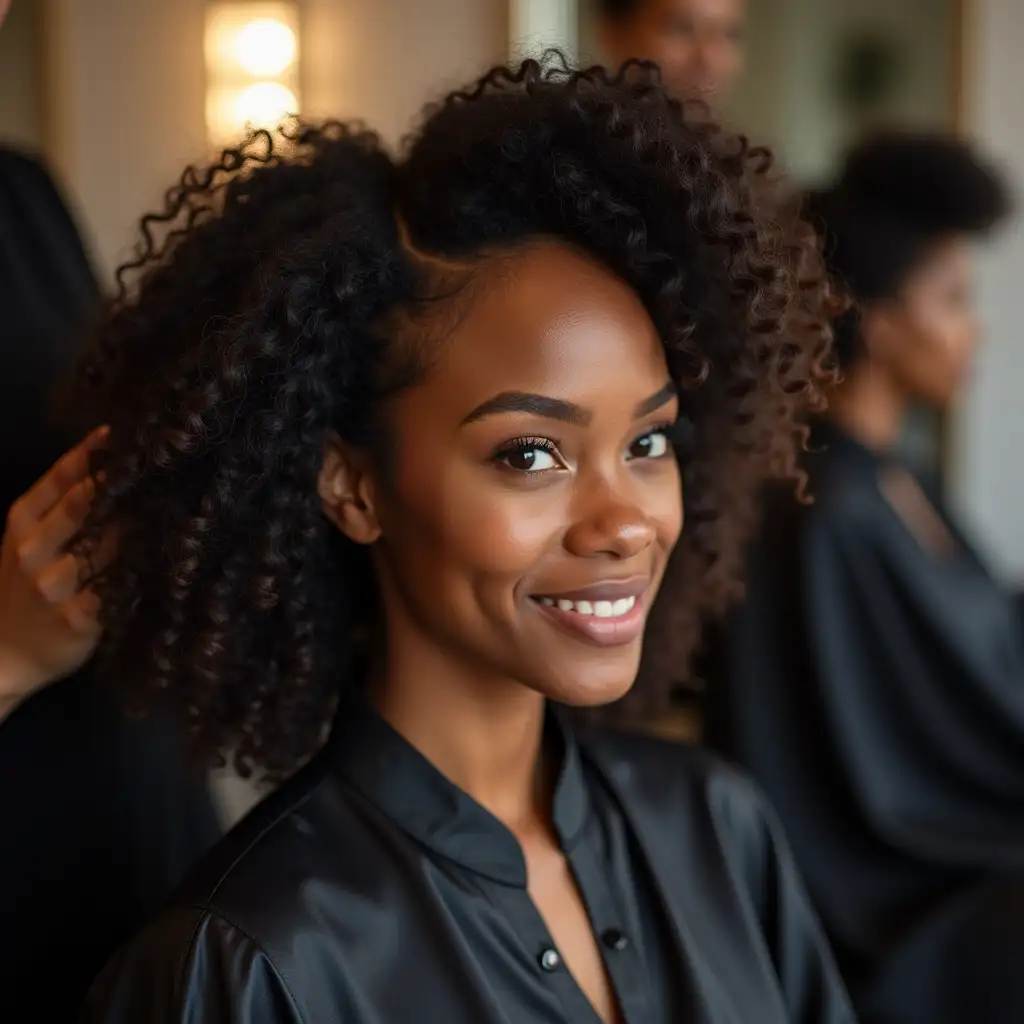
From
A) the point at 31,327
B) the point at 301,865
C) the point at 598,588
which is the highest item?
the point at 31,327

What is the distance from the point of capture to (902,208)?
2.21 metres

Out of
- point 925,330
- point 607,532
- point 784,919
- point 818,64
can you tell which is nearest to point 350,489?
point 607,532

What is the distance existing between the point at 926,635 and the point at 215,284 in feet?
4.26

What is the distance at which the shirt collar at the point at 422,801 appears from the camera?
0.97 m

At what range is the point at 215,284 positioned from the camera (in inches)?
39.1

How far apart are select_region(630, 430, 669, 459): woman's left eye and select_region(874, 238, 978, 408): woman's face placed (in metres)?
1.25

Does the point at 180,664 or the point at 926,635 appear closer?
the point at 180,664

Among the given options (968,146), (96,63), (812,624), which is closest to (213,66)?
(96,63)

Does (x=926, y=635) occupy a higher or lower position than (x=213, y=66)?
lower

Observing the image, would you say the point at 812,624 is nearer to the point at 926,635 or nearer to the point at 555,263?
the point at 926,635

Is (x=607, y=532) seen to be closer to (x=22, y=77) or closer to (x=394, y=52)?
(x=22, y=77)

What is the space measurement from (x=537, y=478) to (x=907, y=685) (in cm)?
116

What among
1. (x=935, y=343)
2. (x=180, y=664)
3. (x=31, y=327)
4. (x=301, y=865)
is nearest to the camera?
(x=301, y=865)

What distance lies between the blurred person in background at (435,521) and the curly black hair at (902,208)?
112 centimetres
